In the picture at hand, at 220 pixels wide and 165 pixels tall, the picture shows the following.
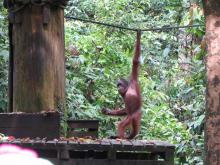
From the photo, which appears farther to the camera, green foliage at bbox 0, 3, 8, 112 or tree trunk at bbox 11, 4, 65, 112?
green foliage at bbox 0, 3, 8, 112

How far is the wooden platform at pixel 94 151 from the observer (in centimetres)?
278

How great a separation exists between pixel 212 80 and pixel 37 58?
155cm

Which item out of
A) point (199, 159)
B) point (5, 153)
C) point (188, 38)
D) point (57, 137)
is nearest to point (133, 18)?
point (188, 38)

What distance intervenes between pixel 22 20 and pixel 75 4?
5651mm

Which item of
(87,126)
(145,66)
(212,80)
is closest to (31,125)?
(87,126)

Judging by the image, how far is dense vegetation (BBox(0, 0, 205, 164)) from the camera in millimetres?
5445

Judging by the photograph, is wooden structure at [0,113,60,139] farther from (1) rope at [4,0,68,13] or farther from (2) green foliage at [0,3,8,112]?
(2) green foliage at [0,3,8,112]

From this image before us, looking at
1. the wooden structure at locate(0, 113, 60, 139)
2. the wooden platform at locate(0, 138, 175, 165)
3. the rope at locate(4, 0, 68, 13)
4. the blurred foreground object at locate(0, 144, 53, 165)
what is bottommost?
the wooden platform at locate(0, 138, 175, 165)

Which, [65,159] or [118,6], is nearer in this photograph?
[65,159]

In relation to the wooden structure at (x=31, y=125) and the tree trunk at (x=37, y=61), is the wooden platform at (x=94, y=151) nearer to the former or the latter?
the wooden structure at (x=31, y=125)

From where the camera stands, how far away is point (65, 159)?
9.12 ft

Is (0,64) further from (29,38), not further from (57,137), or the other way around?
(57,137)

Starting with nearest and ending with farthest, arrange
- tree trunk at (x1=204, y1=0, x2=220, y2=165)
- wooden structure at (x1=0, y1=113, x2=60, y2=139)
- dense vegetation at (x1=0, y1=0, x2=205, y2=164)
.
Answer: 1. tree trunk at (x1=204, y1=0, x2=220, y2=165)
2. wooden structure at (x1=0, y1=113, x2=60, y2=139)
3. dense vegetation at (x1=0, y1=0, x2=205, y2=164)

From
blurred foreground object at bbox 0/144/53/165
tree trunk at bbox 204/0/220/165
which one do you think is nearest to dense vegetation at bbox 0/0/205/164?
tree trunk at bbox 204/0/220/165
